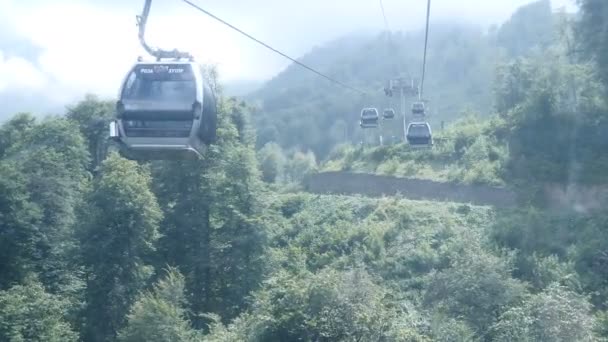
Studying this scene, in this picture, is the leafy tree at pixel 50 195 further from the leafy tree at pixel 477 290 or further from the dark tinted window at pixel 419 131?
the leafy tree at pixel 477 290

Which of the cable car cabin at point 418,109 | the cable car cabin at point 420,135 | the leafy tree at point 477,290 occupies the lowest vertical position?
the leafy tree at point 477,290

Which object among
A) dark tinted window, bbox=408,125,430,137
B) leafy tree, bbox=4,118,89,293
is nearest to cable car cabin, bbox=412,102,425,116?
dark tinted window, bbox=408,125,430,137

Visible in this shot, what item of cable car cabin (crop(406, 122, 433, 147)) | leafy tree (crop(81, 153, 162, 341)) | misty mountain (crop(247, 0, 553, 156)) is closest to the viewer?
leafy tree (crop(81, 153, 162, 341))

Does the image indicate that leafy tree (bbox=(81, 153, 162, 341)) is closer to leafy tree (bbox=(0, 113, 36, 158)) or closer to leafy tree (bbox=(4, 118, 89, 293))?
leafy tree (bbox=(4, 118, 89, 293))

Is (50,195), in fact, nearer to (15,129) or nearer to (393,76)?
(15,129)

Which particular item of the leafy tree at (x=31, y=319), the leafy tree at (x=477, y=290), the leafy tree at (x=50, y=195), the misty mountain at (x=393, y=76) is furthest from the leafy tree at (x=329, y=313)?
the misty mountain at (x=393, y=76)

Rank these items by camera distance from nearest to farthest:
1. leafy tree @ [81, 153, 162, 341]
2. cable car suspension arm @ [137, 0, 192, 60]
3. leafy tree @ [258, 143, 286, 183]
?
cable car suspension arm @ [137, 0, 192, 60], leafy tree @ [81, 153, 162, 341], leafy tree @ [258, 143, 286, 183]
